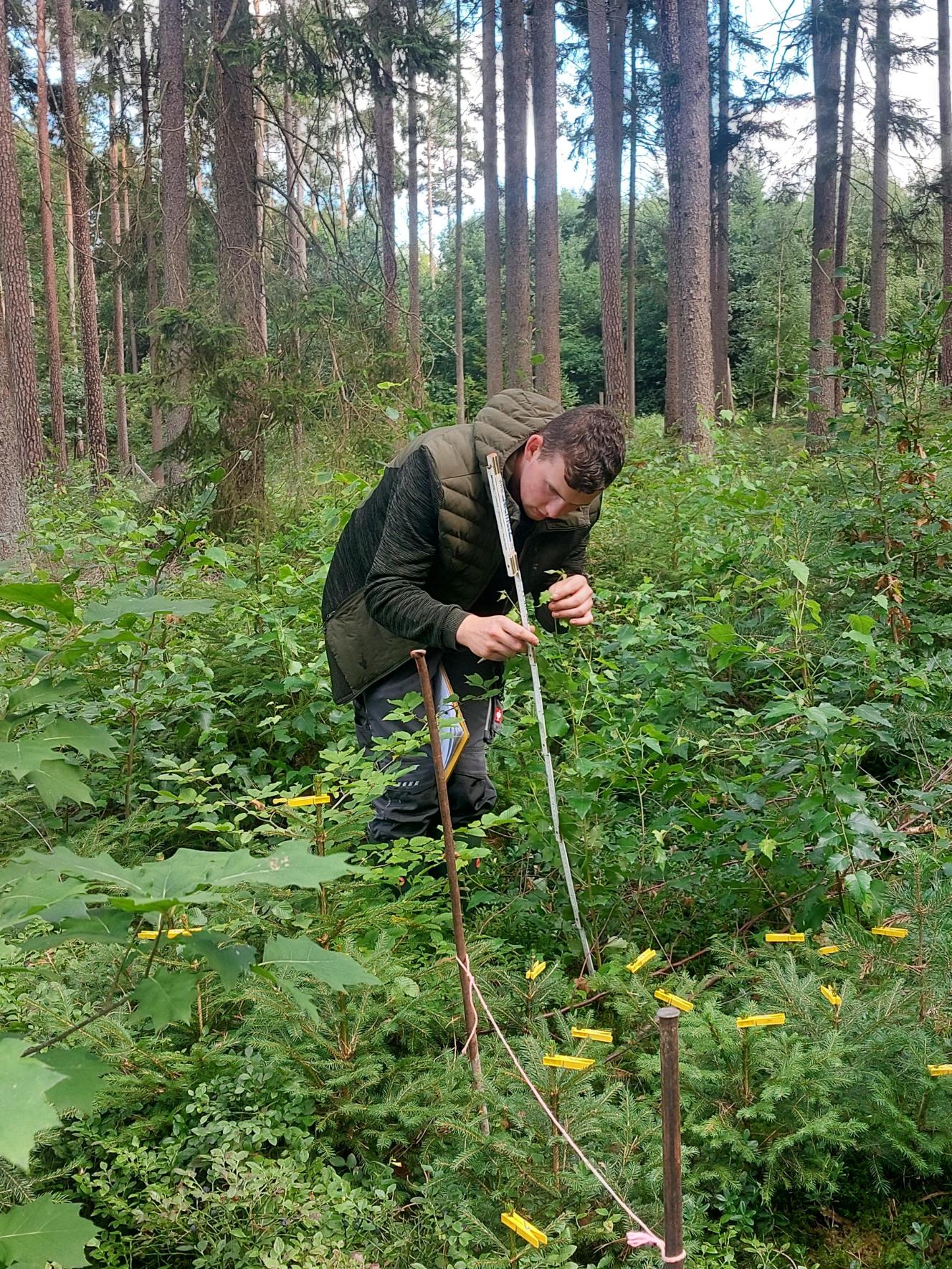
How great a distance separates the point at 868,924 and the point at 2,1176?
212cm

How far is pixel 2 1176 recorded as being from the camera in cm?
174

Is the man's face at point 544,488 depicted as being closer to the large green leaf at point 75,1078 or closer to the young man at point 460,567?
the young man at point 460,567

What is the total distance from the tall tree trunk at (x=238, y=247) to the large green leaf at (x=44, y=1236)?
6450mm

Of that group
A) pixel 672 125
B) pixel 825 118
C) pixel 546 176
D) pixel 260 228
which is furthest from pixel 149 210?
pixel 825 118

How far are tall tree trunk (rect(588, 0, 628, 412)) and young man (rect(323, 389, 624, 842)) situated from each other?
36.5 feet

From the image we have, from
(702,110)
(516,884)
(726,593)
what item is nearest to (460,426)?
(726,593)

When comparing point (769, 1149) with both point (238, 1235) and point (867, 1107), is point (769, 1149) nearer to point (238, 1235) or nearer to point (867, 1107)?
point (867, 1107)

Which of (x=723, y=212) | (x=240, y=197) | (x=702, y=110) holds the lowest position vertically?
(x=240, y=197)

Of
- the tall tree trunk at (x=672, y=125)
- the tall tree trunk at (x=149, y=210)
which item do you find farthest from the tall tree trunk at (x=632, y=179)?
the tall tree trunk at (x=149, y=210)

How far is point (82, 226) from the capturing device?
18.1 m

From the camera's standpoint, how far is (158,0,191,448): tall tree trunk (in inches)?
338

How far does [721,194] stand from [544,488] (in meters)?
20.6

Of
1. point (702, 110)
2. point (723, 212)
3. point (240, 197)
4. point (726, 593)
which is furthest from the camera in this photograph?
point (723, 212)

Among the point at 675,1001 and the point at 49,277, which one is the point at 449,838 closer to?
the point at 675,1001
